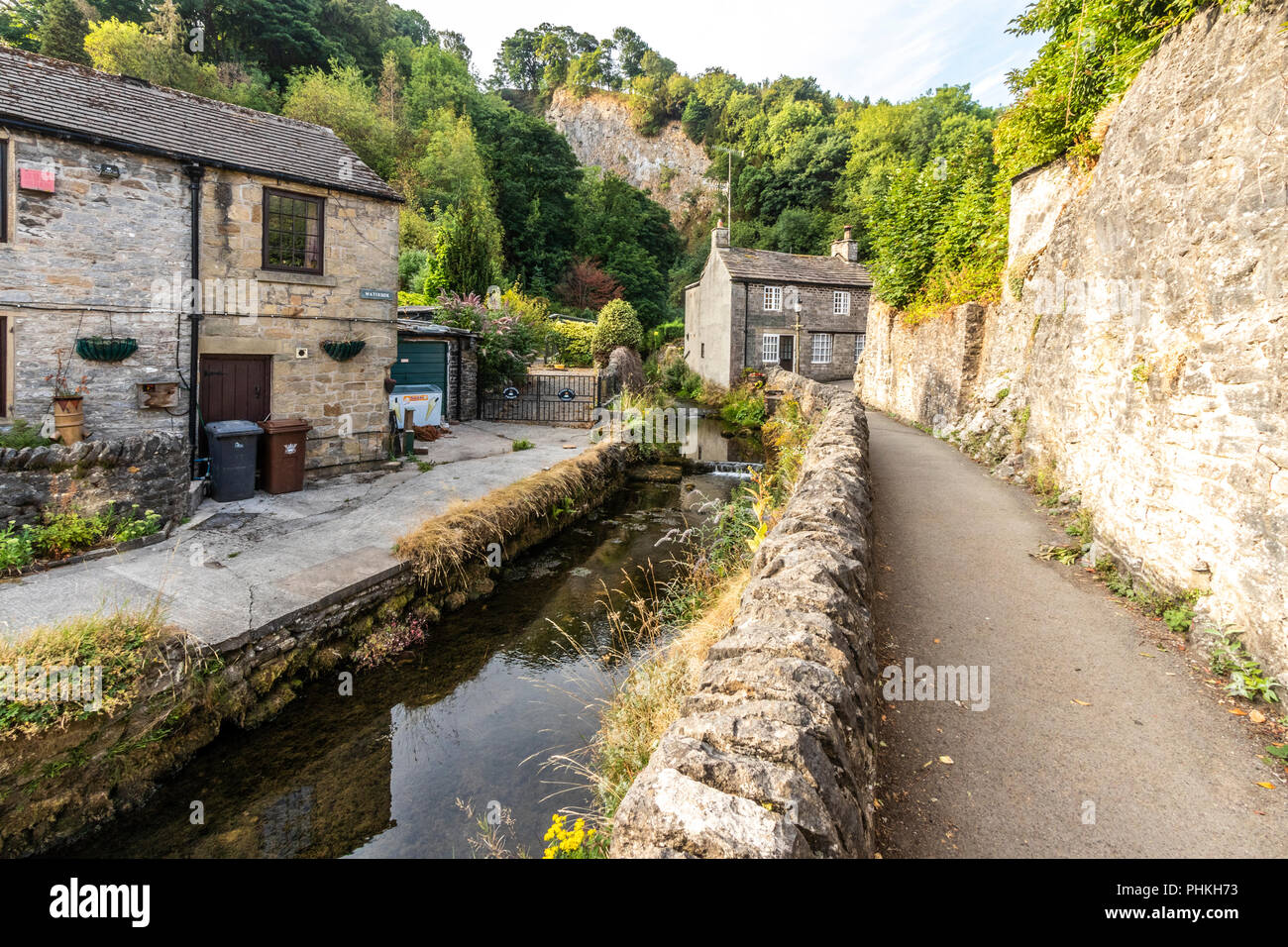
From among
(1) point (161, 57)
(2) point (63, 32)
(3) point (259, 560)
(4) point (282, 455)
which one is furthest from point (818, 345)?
(2) point (63, 32)

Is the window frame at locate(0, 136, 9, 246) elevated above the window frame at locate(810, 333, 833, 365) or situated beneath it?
situated beneath

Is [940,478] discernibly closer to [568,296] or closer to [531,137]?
[568,296]

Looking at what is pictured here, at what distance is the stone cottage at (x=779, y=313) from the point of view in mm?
31281

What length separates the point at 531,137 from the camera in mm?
46281

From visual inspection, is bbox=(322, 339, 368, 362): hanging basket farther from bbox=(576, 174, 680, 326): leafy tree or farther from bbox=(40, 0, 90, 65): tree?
bbox=(576, 174, 680, 326): leafy tree

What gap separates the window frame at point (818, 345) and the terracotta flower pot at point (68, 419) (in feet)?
98.0

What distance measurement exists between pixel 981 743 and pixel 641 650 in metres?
4.47

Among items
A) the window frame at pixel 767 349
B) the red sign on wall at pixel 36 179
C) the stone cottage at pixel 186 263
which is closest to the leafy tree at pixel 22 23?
the stone cottage at pixel 186 263

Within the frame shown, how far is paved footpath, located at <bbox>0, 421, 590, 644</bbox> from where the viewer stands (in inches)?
255

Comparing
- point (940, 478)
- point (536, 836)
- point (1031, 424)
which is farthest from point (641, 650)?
point (1031, 424)

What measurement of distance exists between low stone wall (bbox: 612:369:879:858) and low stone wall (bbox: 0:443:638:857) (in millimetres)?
4756

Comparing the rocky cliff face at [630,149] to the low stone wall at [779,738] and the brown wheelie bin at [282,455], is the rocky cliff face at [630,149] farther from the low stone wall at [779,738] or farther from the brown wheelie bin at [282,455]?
the low stone wall at [779,738]

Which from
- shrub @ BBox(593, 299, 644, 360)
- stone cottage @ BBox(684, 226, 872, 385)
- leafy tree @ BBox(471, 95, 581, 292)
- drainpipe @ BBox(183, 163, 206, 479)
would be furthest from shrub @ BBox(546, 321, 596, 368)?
drainpipe @ BBox(183, 163, 206, 479)
